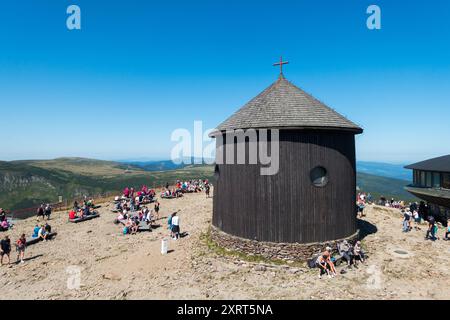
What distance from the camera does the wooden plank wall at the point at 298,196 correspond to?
14.0 metres

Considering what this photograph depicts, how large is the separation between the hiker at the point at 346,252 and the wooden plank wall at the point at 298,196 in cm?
71

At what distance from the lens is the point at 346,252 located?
44.5 ft

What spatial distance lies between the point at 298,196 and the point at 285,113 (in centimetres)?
452

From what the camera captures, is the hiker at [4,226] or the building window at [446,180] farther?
the building window at [446,180]

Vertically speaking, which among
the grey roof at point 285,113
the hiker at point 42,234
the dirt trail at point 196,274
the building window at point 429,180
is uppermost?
the grey roof at point 285,113

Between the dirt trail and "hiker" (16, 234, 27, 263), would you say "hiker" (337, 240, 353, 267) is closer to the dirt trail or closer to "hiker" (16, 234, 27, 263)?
the dirt trail

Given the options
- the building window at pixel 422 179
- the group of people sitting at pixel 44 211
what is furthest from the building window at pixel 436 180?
the group of people sitting at pixel 44 211

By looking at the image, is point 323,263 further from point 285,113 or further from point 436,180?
point 436,180

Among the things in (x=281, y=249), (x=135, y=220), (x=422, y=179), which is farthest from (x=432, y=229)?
(x=135, y=220)

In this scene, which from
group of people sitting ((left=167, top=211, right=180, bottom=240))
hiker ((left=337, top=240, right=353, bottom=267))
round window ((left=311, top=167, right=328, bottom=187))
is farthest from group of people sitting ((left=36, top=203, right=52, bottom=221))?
hiker ((left=337, top=240, right=353, bottom=267))

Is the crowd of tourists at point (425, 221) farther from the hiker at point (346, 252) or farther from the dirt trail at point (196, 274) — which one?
the hiker at point (346, 252)

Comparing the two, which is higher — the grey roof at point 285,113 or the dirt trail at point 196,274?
the grey roof at point 285,113
